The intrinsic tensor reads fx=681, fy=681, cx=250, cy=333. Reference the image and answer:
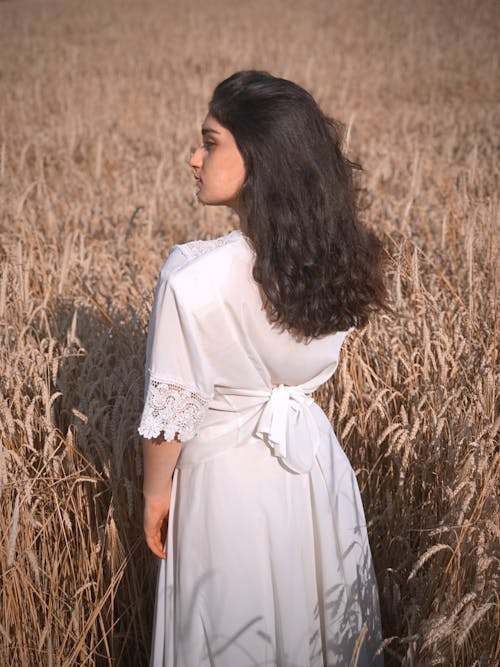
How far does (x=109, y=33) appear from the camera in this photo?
13133 millimetres

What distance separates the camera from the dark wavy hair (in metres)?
1.25

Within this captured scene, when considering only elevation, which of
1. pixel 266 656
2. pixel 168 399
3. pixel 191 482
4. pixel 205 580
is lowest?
pixel 266 656

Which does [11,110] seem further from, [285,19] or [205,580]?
[285,19]

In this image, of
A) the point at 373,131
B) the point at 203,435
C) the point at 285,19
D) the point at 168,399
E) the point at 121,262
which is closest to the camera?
the point at 168,399

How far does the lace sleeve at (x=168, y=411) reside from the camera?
1.26m

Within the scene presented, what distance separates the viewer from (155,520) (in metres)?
1.45

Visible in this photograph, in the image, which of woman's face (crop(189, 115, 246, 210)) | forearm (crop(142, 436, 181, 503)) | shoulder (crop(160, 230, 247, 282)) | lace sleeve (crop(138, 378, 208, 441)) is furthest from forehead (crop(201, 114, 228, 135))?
forearm (crop(142, 436, 181, 503))


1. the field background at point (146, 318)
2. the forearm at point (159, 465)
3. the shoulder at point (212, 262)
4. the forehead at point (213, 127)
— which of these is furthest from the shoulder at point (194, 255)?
the field background at point (146, 318)

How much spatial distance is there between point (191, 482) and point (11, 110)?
7.15 metres

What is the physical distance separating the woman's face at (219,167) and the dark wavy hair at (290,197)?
0.01 m

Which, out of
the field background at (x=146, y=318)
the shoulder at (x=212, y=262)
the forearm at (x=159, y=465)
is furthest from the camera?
the field background at (x=146, y=318)

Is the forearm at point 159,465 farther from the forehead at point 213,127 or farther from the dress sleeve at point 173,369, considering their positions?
the forehead at point 213,127

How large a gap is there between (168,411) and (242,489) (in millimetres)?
264

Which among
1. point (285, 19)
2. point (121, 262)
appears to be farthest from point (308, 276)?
point (285, 19)
